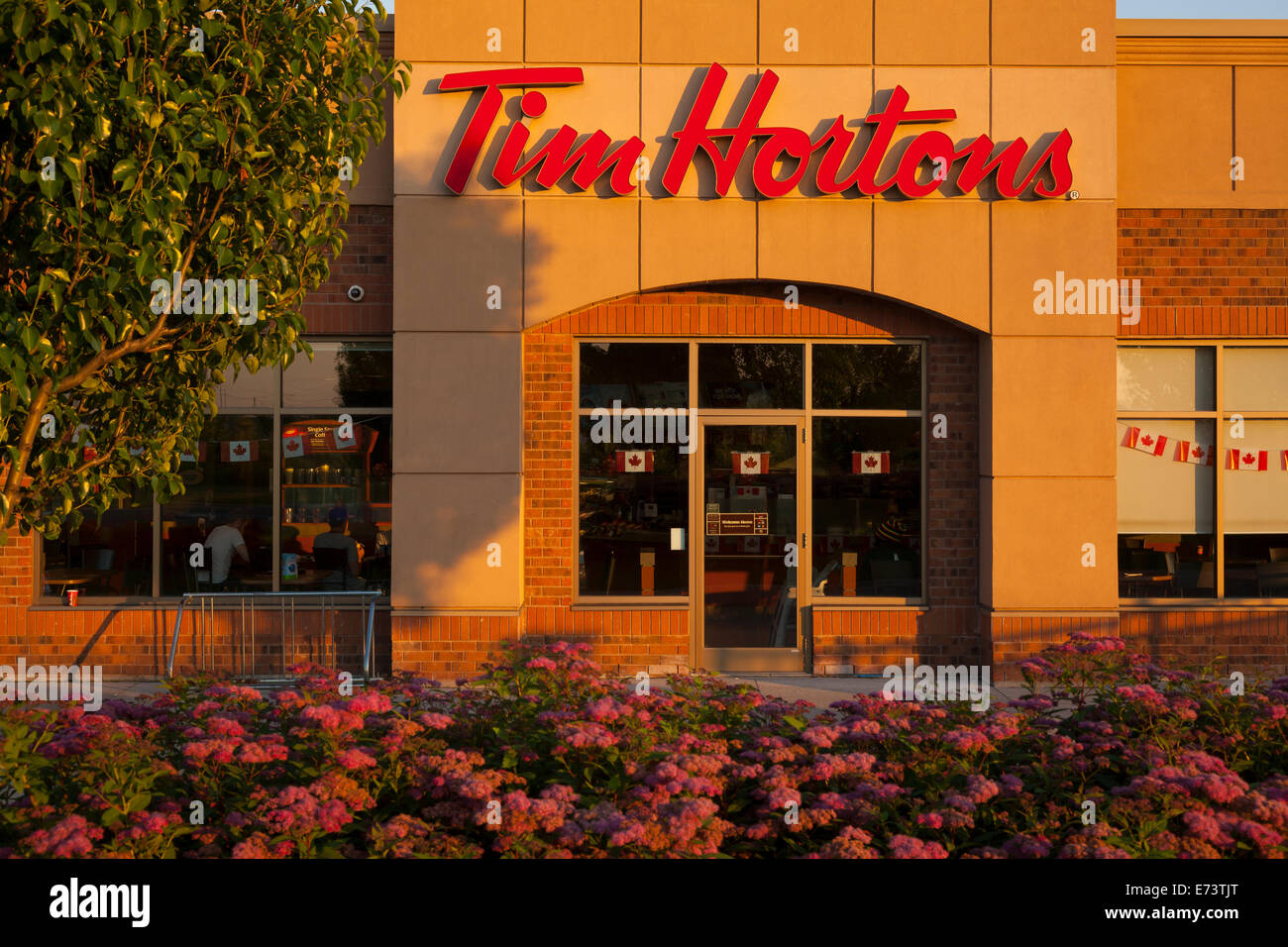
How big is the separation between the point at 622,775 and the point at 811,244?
722 centimetres

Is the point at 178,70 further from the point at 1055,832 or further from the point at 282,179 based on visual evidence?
the point at 1055,832

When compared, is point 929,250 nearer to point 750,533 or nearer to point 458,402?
point 750,533

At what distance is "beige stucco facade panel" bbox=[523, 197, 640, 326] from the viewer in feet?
35.5

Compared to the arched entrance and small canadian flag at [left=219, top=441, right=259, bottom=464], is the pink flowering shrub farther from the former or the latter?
small canadian flag at [left=219, top=441, right=259, bottom=464]

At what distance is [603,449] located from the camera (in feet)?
36.9

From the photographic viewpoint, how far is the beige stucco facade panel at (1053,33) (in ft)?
36.0

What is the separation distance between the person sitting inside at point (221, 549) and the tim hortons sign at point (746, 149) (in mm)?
4017

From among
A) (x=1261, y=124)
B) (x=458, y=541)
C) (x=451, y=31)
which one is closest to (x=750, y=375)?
(x=458, y=541)

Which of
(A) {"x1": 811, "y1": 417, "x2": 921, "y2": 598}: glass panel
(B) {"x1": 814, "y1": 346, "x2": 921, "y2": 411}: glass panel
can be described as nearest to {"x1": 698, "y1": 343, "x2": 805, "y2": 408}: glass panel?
(B) {"x1": 814, "y1": 346, "x2": 921, "y2": 411}: glass panel

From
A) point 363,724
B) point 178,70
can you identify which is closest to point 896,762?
point 363,724

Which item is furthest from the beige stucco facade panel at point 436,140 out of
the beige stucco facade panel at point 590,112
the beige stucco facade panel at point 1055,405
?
the beige stucco facade panel at point 1055,405

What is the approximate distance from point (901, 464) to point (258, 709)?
24.2ft

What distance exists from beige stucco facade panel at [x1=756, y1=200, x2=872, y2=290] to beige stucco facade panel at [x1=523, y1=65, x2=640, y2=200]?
1.41 m

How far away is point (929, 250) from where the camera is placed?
10.9m
